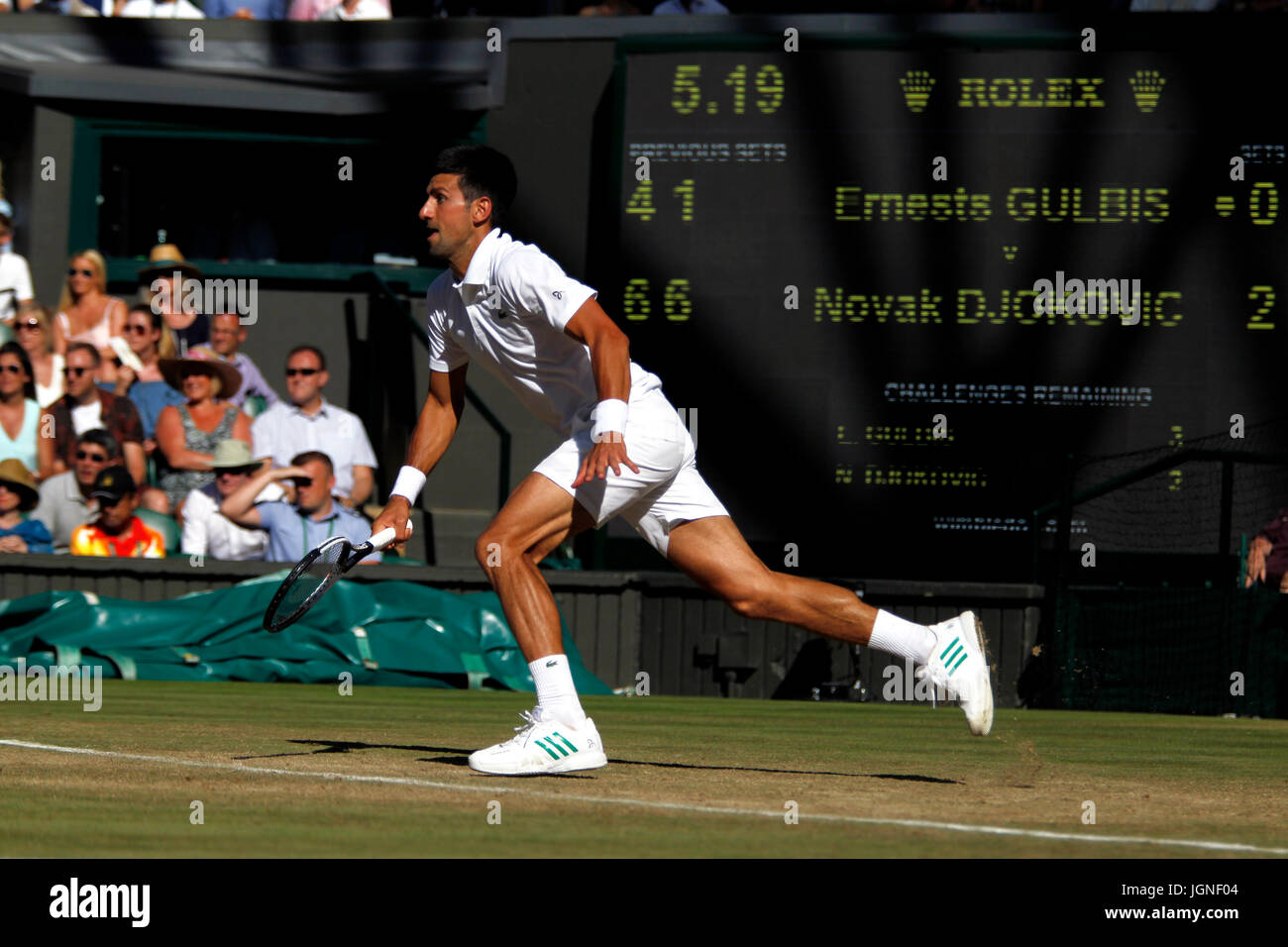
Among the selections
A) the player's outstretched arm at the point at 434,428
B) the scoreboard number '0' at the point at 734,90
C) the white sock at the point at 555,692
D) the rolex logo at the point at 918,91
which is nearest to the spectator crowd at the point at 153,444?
the scoreboard number '0' at the point at 734,90

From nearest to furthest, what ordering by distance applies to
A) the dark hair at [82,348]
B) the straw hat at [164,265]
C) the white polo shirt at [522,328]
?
the white polo shirt at [522,328]
the dark hair at [82,348]
the straw hat at [164,265]

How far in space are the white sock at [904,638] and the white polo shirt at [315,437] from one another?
725 centimetres

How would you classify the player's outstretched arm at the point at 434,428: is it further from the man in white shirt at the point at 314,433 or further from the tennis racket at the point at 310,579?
the man in white shirt at the point at 314,433

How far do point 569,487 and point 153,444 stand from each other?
25.0 feet

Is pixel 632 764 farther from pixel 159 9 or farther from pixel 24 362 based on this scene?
pixel 159 9

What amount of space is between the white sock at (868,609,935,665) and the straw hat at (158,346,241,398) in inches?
303

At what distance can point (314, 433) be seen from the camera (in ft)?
44.0

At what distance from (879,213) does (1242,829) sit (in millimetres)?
8032

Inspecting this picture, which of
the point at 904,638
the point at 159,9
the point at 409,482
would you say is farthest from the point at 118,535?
the point at 904,638

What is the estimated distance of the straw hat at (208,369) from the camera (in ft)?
43.4
